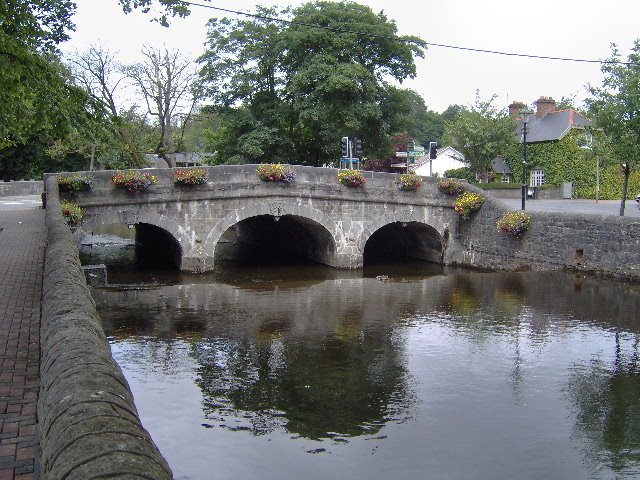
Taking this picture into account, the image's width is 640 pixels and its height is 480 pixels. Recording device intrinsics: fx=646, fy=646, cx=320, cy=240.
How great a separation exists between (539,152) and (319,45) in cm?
1623

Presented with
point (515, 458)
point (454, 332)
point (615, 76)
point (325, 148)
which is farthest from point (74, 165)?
point (515, 458)

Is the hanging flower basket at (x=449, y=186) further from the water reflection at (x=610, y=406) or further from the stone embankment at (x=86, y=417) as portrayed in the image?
the stone embankment at (x=86, y=417)

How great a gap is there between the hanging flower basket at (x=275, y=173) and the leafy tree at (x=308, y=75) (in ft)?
34.4

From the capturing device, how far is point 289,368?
971 centimetres

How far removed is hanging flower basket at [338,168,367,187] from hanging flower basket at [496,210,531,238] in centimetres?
459

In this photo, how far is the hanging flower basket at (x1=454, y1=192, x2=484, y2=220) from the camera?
2134 cm

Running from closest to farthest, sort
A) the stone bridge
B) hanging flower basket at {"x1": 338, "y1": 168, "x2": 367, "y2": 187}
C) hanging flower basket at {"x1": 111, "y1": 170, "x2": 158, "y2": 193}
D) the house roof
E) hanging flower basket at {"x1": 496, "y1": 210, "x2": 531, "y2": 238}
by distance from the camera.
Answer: the stone bridge, hanging flower basket at {"x1": 111, "y1": 170, "x2": 158, "y2": 193}, hanging flower basket at {"x1": 496, "y1": 210, "x2": 531, "y2": 238}, hanging flower basket at {"x1": 338, "y1": 168, "x2": 367, "y2": 187}, the house roof

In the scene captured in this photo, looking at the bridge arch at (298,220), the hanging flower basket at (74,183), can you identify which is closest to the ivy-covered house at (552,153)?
the bridge arch at (298,220)

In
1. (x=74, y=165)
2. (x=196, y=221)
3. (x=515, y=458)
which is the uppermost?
(x=74, y=165)

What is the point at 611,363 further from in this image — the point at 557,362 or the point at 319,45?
the point at 319,45

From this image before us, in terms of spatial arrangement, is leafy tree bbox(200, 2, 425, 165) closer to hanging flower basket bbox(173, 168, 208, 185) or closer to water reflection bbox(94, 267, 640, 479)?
hanging flower basket bbox(173, 168, 208, 185)

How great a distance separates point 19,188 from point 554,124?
31.7m

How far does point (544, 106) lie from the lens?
4341 cm

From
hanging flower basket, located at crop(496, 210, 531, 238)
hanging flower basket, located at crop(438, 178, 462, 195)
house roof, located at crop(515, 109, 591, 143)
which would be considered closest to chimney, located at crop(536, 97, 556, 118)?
house roof, located at crop(515, 109, 591, 143)
